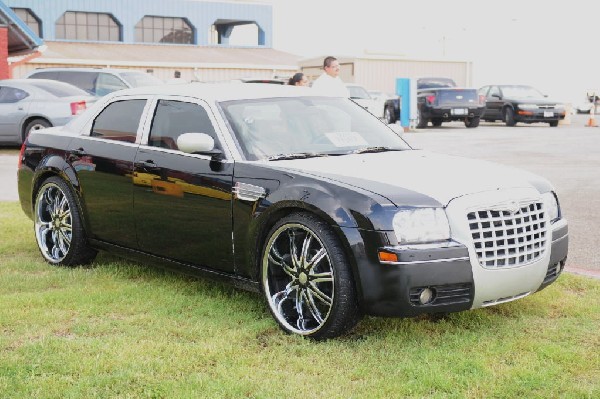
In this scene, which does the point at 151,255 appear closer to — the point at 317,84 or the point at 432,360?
the point at 432,360

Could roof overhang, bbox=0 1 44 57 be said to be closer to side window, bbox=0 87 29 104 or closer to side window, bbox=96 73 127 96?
side window, bbox=96 73 127 96

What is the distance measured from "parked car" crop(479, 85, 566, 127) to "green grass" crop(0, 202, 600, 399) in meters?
24.6

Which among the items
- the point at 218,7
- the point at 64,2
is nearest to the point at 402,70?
the point at 218,7

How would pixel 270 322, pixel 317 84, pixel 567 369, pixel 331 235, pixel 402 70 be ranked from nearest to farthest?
pixel 567 369
pixel 331 235
pixel 270 322
pixel 317 84
pixel 402 70

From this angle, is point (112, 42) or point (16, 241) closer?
point (16, 241)

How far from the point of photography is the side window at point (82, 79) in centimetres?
2162

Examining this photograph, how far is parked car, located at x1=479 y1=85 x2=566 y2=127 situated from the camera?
30.3m

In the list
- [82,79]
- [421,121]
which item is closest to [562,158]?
[82,79]

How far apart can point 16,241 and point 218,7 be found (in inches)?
1831

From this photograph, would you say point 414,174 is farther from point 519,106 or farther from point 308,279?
point 519,106

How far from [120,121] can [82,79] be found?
15349mm

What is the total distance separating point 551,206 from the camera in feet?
18.7

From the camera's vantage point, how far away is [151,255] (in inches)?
253

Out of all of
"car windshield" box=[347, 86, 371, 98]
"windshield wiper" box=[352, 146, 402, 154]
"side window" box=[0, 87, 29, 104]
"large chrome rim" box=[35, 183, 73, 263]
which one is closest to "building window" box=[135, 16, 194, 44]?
"car windshield" box=[347, 86, 371, 98]
